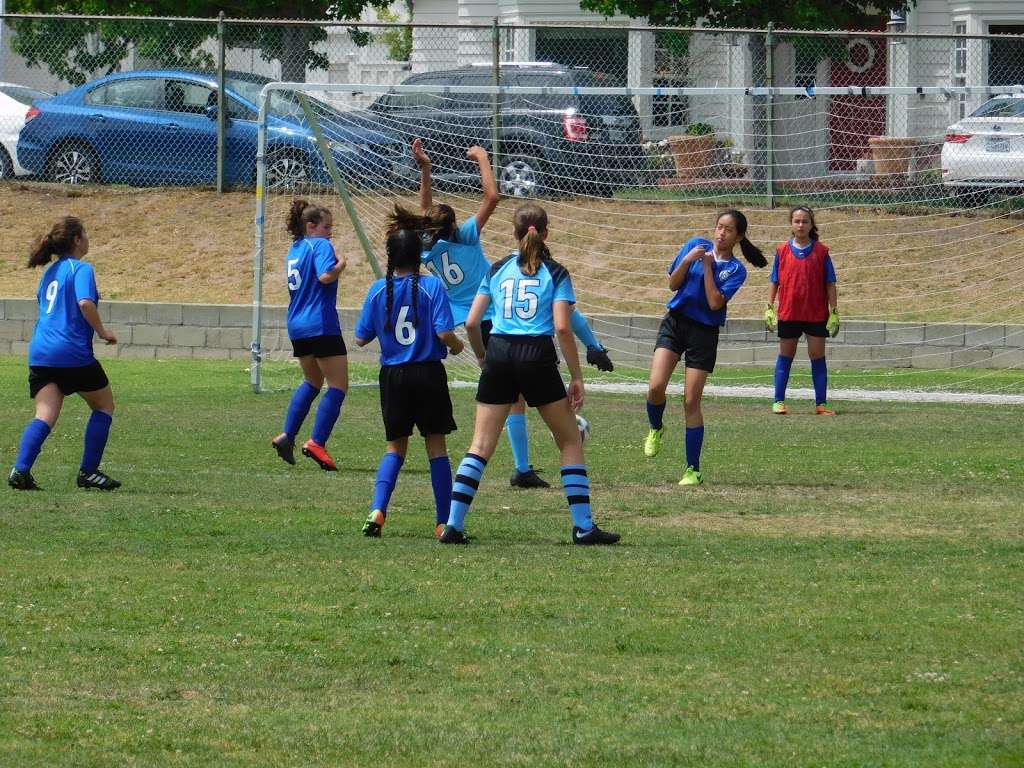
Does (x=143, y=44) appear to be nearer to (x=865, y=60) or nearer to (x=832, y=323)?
(x=832, y=323)

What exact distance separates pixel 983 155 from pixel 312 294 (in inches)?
442

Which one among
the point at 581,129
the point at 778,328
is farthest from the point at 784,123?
the point at 778,328

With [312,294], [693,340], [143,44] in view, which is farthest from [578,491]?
[143,44]

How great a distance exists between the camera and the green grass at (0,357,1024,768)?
5625 millimetres

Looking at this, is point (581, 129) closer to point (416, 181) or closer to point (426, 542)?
point (416, 181)

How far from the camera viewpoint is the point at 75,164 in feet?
79.6

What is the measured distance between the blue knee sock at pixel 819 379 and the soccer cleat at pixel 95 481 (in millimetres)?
7165

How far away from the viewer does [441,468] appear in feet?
30.3

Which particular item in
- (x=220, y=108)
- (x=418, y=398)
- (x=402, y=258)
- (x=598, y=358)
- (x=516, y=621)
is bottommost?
(x=516, y=621)

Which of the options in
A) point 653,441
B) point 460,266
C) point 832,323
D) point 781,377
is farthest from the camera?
point 832,323

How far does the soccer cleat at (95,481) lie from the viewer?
10.7 m

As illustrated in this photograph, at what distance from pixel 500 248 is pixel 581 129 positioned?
69.1 inches

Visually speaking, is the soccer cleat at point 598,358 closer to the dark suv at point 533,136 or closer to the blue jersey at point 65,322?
the blue jersey at point 65,322

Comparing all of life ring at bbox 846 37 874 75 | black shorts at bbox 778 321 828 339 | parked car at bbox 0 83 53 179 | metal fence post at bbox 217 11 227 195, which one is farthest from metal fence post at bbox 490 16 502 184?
life ring at bbox 846 37 874 75
